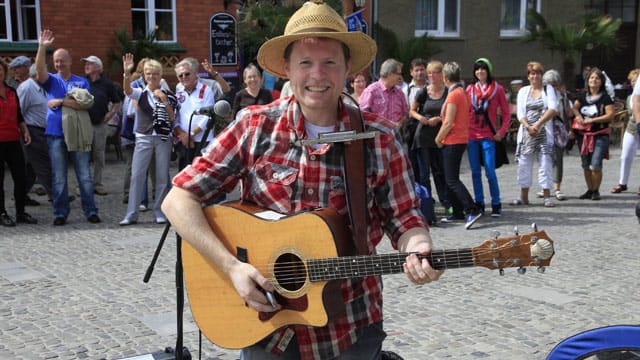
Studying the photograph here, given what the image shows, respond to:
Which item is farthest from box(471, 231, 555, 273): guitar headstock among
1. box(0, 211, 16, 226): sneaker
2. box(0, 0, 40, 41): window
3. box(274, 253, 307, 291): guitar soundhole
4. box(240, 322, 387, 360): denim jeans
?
box(0, 0, 40, 41): window

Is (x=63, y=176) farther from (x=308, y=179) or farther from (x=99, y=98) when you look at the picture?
(x=308, y=179)

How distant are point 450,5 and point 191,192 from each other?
65.8ft

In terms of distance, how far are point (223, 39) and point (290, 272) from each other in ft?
50.9

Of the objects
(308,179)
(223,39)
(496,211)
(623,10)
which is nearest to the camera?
(308,179)

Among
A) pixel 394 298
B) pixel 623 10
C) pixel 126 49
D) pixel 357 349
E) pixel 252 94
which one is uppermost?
pixel 623 10

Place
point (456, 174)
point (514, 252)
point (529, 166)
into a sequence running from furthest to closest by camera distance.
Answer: point (529, 166) < point (456, 174) < point (514, 252)

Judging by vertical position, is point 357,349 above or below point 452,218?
above

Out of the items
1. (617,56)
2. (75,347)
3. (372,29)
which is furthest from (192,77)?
(617,56)

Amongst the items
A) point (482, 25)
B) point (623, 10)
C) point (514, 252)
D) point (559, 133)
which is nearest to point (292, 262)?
point (514, 252)

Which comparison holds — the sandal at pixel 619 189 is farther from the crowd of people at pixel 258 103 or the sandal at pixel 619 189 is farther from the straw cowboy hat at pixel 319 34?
the straw cowboy hat at pixel 319 34

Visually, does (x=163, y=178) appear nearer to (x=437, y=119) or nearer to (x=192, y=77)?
(x=192, y=77)

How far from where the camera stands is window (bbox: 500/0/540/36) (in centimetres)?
2209

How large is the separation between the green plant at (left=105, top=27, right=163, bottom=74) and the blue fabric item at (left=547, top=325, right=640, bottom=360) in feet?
46.2

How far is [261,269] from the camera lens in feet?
8.46
